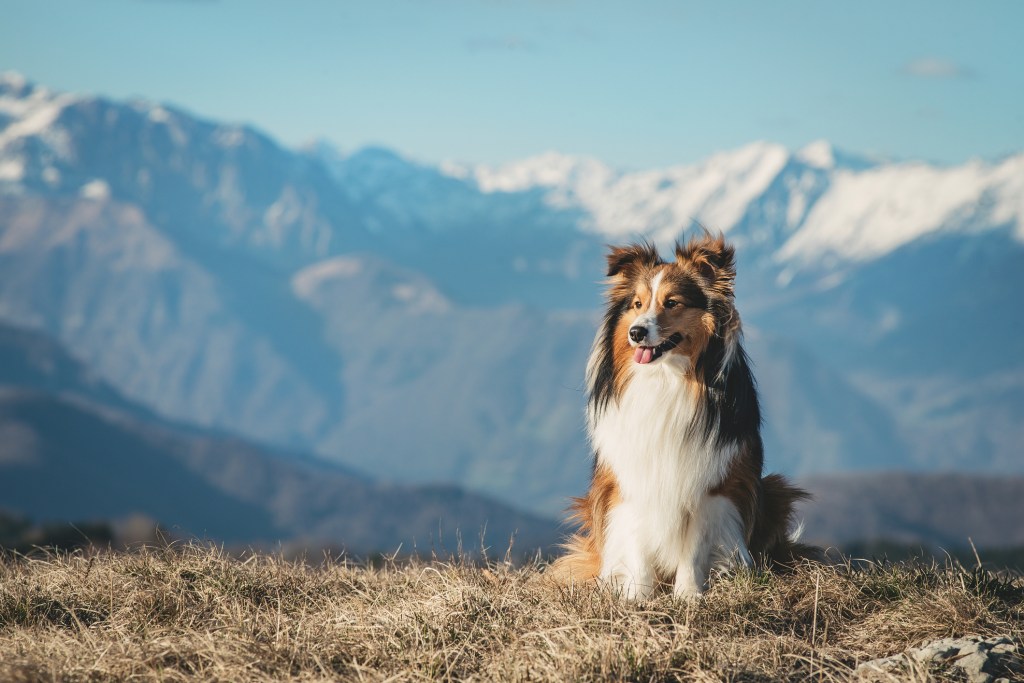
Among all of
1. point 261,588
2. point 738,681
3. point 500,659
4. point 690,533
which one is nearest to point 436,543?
point 261,588

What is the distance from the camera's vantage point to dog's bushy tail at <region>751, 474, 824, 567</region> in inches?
273

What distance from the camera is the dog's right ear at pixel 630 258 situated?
695 cm

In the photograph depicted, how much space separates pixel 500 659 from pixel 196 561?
2.85m

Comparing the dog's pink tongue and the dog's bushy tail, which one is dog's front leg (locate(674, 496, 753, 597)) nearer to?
the dog's bushy tail

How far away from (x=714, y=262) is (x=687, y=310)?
37 cm

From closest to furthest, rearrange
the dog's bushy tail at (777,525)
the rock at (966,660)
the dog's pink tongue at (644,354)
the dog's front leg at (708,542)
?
the rock at (966,660) → the dog's pink tongue at (644,354) → the dog's front leg at (708,542) → the dog's bushy tail at (777,525)

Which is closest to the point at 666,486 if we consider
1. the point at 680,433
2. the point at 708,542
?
the point at 680,433

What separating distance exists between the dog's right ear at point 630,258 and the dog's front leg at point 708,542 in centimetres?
147

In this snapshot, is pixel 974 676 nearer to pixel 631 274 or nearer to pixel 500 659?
pixel 500 659

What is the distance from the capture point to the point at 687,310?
21.4 feet

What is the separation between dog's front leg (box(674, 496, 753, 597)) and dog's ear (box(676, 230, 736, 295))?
1.23 metres

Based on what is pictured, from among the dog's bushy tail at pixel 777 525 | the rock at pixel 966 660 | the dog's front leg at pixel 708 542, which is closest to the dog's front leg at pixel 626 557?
the dog's front leg at pixel 708 542

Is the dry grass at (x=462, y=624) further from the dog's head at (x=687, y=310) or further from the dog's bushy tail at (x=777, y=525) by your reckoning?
the dog's head at (x=687, y=310)

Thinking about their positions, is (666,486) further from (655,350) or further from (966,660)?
(966,660)
